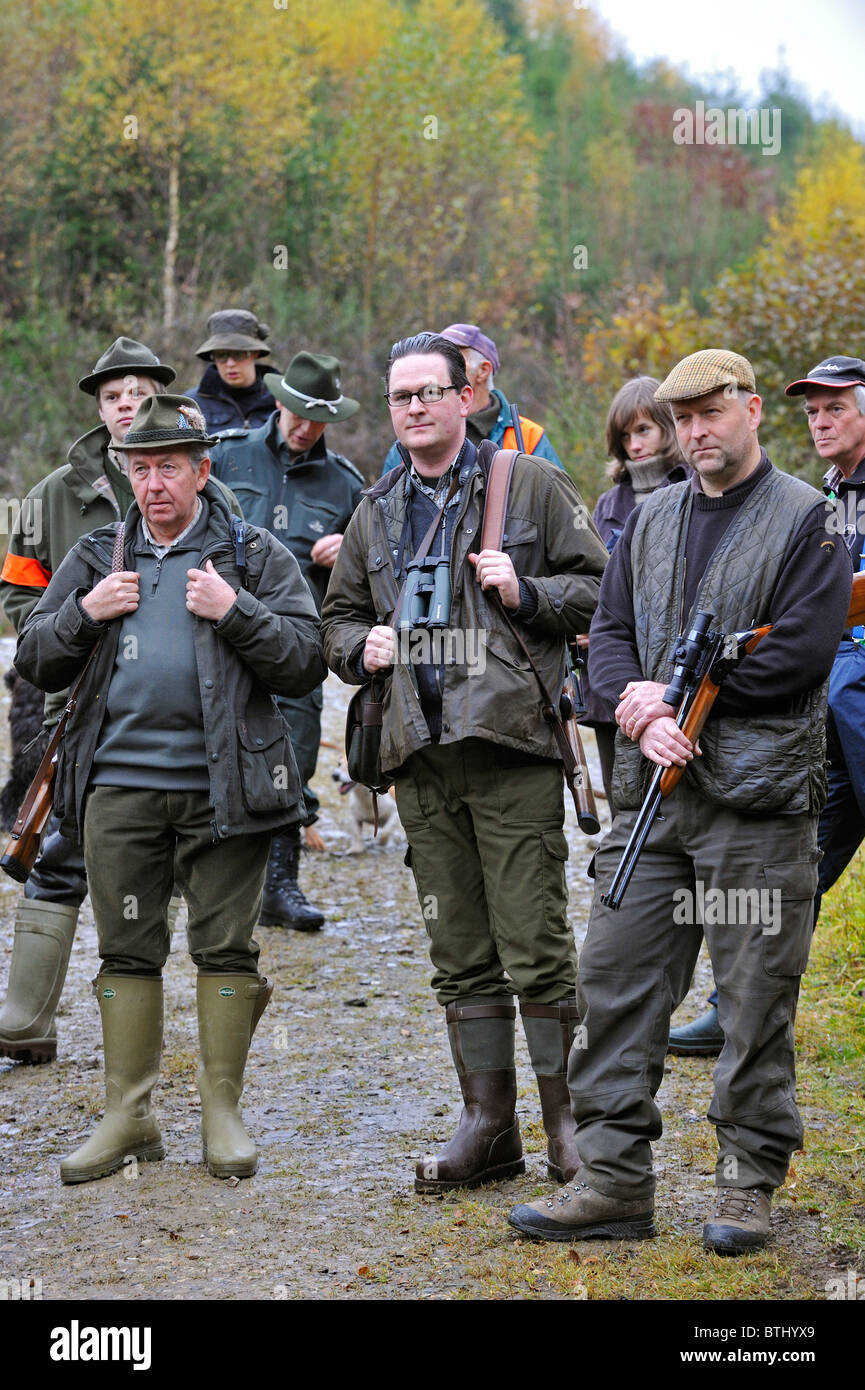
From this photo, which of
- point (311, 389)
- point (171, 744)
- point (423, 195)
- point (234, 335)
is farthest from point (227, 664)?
point (423, 195)

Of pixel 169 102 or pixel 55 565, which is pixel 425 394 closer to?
pixel 55 565

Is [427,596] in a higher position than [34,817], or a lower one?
higher

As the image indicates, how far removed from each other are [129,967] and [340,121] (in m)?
30.3

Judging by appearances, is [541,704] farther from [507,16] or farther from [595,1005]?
[507,16]

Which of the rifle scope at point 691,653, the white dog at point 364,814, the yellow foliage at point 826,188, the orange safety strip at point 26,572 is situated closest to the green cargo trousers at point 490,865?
the rifle scope at point 691,653

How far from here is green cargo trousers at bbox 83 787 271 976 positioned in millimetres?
4402

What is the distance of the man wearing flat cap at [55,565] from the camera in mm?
5176

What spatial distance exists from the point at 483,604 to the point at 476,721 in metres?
0.36

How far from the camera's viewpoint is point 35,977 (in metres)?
5.43

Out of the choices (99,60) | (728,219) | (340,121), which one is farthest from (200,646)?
(728,219)

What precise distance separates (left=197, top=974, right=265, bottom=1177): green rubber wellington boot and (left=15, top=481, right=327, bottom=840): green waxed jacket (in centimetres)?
53

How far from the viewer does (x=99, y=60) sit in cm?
2645

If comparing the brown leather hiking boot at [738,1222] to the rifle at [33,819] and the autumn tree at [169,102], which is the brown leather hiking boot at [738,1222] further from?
the autumn tree at [169,102]

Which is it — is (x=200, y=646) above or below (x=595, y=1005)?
above
